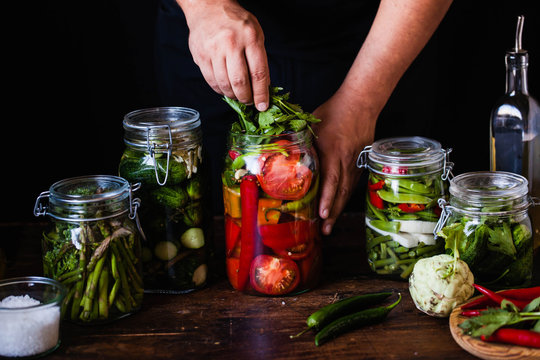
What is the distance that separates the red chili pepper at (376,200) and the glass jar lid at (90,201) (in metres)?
0.48

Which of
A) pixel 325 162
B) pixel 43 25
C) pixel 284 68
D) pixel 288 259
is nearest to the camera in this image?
pixel 288 259

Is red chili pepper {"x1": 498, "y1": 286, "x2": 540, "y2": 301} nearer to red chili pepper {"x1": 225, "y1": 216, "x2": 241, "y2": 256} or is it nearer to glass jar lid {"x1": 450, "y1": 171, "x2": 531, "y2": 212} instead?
glass jar lid {"x1": 450, "y1": 171, "x2": 531, "y2": 212}

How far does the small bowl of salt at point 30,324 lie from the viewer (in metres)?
1.14

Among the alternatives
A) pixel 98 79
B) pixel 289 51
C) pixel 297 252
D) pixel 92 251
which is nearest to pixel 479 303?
pixel 297 252

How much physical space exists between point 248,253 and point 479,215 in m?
0.45

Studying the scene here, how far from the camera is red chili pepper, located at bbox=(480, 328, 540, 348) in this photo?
A: 1125 millimetres

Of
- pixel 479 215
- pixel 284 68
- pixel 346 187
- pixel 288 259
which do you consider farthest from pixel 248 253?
pixel 284 68

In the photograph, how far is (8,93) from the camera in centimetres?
229

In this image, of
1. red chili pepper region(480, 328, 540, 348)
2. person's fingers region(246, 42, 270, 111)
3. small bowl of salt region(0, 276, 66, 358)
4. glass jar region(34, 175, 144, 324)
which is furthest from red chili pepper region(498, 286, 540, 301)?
small bowl of salt region(0, 276, 66, 358)

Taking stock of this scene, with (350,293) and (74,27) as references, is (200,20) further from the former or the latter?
(74,27)

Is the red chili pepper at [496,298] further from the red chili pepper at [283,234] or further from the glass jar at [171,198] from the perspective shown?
the glass jar at [171,198]

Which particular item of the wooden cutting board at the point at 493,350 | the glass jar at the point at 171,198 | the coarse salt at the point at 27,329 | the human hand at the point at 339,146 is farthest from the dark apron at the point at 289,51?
the wooden cutting board at the point at 493,350

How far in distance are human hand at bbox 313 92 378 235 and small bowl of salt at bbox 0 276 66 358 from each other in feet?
1.88

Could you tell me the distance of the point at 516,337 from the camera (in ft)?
3.71
